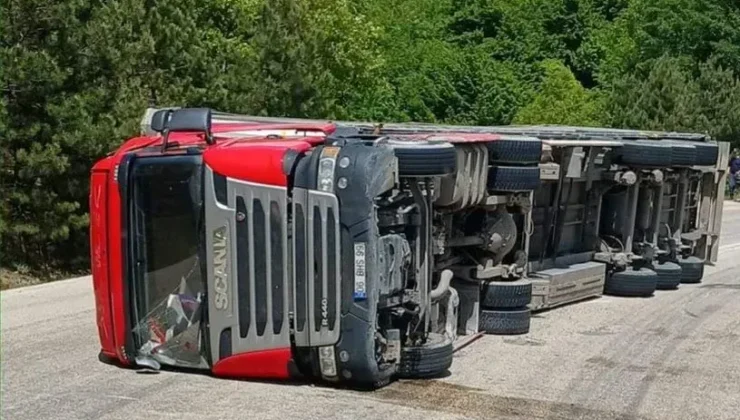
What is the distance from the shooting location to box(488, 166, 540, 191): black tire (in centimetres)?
925

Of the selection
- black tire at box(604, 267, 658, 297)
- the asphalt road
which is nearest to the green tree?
black tire at box(604, 267, 658, 297)

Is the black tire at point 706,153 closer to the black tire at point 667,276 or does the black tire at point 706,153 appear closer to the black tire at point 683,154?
the black tire at point 683,154

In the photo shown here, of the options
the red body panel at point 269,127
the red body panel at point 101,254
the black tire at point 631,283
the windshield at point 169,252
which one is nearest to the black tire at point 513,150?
the red body panel at point 269,127

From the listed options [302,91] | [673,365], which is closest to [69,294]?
[673,365]

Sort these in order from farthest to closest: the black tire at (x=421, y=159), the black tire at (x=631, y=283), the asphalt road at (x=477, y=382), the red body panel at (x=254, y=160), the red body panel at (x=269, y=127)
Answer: the black tire at (x=631, y=283), the red body panel at (x=269, y=127), the black tire at (x=421, y=159), the red body panel at (x=254, y=160), the asphalt road at (x=477, y=382)

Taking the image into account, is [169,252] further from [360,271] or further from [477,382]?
[477,382]

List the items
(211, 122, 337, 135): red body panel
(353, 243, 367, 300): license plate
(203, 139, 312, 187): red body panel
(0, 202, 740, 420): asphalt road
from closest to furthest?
(0, 202, 740, 420): asphalt road, (353, 243, 367, 300): license plate, (203, 139, 312, 187): red body panel, (211, 122, 337, 135): red body panel

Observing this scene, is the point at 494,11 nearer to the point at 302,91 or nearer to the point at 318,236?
the point at 302,91

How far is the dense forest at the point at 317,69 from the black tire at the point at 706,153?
796 centimetres

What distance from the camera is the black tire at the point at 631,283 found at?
40.0 feet

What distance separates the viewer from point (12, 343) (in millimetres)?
8859

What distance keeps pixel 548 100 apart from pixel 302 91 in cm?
2408

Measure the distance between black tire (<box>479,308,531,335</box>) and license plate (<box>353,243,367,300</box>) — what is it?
277cm

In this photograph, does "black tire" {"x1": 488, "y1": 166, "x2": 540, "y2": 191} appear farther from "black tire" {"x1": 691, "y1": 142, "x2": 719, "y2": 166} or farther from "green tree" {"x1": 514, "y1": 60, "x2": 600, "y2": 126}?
"green tree" {"x1": 514, "y1": 60, "x2": 600, "y2": 126}
